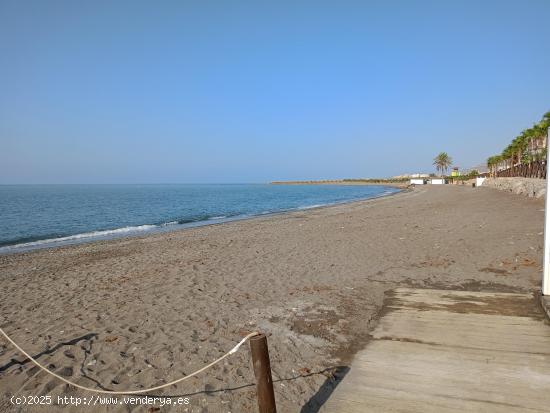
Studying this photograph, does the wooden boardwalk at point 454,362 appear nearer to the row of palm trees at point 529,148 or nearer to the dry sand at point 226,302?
the dry sand at point 226,302

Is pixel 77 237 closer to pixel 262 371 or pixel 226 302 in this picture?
pixel 226 302

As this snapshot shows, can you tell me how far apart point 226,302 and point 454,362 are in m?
4.21

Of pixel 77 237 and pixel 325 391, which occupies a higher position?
pixel 325 391

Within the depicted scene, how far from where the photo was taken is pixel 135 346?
5.23 m

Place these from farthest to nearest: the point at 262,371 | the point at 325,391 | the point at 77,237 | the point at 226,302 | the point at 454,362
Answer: the point at 77,237, the point at 226,302, the point at 454,362, the point at 325,391, the point at 262,371

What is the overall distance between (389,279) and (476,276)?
74.9 inches

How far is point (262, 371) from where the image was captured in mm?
3092

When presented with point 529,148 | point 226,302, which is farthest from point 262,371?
point 529,148

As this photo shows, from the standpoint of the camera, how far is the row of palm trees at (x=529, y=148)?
1222 inches

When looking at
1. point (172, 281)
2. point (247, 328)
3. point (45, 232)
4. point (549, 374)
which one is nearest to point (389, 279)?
point (247, 328)

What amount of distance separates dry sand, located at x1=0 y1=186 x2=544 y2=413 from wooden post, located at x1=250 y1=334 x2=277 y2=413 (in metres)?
0.52

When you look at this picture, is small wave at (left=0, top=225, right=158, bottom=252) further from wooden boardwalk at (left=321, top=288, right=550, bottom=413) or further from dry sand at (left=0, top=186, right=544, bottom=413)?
wooden boardwalk at (left=321, top=288, right=550, bottom=413)

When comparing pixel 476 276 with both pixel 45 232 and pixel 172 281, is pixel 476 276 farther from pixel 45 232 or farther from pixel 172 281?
pixel 45 232

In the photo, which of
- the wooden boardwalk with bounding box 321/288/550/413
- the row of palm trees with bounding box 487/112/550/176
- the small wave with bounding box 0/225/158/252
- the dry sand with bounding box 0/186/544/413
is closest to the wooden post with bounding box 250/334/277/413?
the dry sand with bounding box 0/186/544/413
